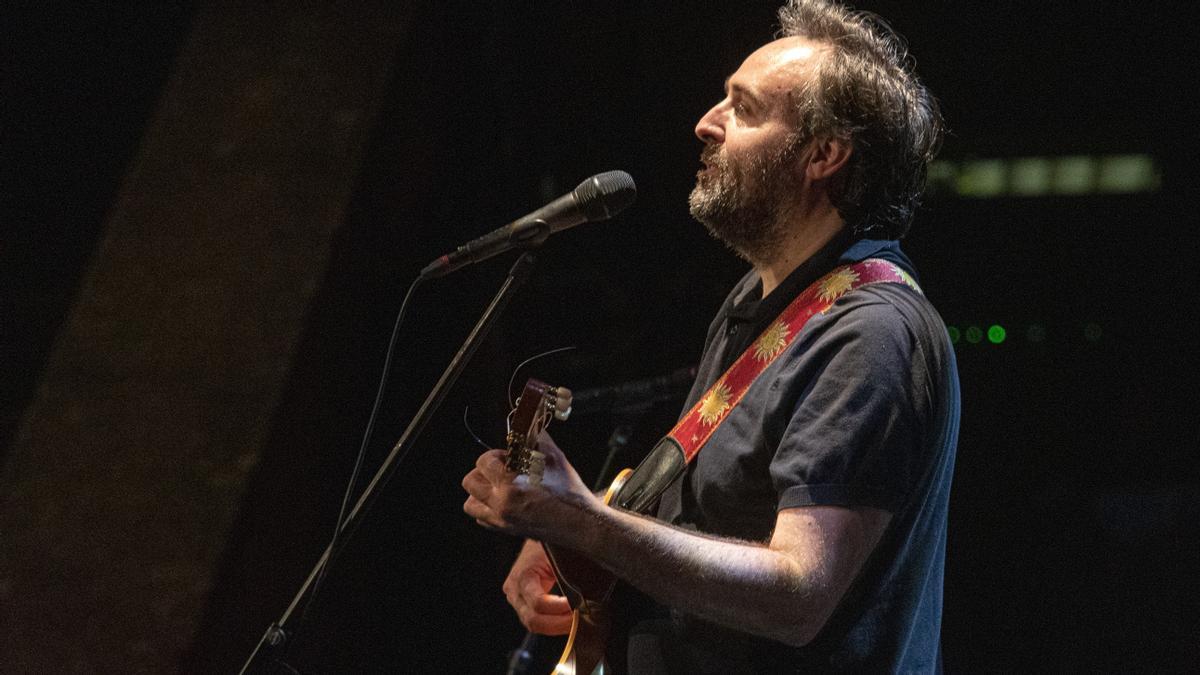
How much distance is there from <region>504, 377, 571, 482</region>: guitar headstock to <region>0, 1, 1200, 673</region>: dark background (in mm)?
1501

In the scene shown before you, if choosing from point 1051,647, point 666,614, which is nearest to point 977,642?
point 1051,647

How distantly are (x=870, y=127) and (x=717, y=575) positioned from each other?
993mm

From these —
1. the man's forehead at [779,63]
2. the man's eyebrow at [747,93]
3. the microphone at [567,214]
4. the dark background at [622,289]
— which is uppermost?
A: the man's forehead at [779,63]

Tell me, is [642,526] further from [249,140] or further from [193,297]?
[249,140]

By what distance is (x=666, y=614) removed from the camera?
1.54 metres

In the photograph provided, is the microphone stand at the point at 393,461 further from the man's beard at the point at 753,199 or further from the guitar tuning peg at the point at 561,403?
the man's beard at the point at 753,199

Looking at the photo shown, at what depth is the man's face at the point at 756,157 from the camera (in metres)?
1.88

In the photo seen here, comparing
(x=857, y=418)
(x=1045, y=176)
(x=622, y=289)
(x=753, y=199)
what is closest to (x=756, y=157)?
(x=753, y=199)

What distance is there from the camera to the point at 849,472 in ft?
4.33

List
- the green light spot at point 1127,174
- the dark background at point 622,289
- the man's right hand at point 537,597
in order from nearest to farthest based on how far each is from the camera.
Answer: the man's right hand at point 537,597, the dark background at point 622,289, the green light spot at point 1127,174

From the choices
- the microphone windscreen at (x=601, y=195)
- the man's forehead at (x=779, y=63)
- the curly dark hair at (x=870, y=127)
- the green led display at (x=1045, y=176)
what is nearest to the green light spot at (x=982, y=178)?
the green led display at (x=1045, y=176)

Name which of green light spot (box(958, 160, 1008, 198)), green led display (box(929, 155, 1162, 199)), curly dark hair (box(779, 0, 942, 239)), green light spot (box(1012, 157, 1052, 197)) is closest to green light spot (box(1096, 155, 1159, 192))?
green led display (box(929, 155, 1162, 199))

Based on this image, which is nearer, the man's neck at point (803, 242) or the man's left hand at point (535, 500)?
the man's left hand at point (535, 500)

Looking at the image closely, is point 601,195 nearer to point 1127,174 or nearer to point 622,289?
point 622,289
